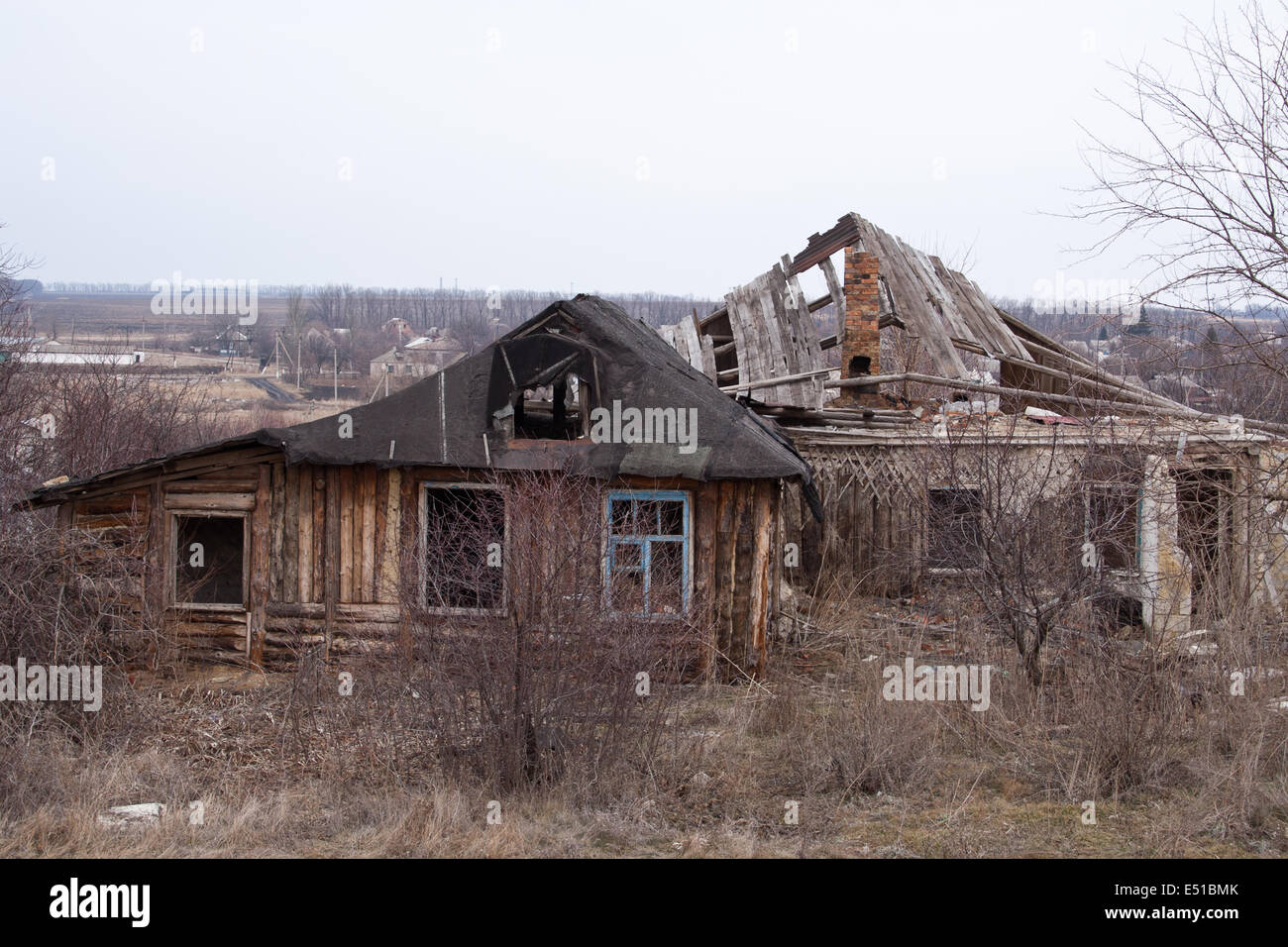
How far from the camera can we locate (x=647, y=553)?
32.8 ft

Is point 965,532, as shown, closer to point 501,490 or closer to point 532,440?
point 501,490

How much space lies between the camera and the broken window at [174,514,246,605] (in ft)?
44.0

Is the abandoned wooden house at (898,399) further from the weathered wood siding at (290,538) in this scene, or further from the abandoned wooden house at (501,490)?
the weathered wood siding at (290,538)

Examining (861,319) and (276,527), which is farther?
(861,319)

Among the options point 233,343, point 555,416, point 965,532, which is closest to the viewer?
point 965,532

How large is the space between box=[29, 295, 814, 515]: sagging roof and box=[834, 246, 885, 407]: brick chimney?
6.52 meters

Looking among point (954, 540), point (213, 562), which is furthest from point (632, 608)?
point (213, 562)

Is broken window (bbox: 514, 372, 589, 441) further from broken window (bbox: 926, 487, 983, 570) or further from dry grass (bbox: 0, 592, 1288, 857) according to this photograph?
dry grass (bbox: 0, 592, 1288, 857)

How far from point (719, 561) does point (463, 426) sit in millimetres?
3227

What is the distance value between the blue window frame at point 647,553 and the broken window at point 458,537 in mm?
1090

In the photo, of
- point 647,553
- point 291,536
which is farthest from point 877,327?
point 291,536

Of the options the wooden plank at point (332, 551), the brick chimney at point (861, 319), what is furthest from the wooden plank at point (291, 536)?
the brick chimney at point (861, 319)

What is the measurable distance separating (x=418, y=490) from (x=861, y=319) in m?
9.47

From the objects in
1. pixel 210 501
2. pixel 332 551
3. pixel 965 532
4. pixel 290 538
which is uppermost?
pixel 210 501
